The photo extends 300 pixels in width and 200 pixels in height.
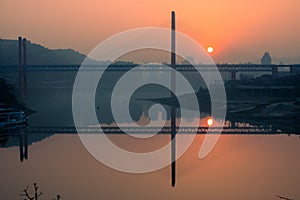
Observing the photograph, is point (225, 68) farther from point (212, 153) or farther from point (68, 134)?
point (212, 153)

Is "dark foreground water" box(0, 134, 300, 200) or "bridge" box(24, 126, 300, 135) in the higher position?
"bridge" box(24, 126, 300, 135)

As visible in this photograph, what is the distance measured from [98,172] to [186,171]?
5.52 ft

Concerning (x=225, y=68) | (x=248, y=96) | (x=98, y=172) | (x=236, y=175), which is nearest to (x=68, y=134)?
(x=98, y=172)

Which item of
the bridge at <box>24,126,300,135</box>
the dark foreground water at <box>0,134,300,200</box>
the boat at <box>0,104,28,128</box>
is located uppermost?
the boat at <box>0,104,28,128</box>

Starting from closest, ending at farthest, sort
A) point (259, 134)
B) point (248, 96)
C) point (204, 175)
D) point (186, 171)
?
point (204, 175), point (186, 171), point (259, 134), point (248, 96)

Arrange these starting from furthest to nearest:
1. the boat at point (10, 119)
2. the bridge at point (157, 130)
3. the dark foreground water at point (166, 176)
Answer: the boat at point (10, 119)
the bridge at point (157, 130)
the dark foreground water at point (166, 176)

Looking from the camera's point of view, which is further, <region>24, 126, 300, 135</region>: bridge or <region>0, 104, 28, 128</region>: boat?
<region>0, 104, 28, 128</region>: boat

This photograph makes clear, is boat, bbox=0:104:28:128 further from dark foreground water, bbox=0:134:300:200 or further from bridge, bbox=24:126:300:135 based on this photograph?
dark foreground water, bbox=0:134:300:200

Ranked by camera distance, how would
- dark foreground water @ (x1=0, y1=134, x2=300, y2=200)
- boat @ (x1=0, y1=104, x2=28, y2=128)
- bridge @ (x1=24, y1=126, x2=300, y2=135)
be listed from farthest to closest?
boat @ (x1=0, y1=104, x2=28, y2=128)
bridge @ (x1=24, y1=126, x2=300, y2=135)
dark foreground water @ (x1=0, y1=134, x2=300, y2=200)

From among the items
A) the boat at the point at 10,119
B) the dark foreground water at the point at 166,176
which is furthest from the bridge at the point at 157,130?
the dark foreground water at the point at 166,176

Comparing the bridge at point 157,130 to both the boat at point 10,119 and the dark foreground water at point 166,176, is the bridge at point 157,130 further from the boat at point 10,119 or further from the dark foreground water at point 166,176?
the dark foreground water at point 166,176

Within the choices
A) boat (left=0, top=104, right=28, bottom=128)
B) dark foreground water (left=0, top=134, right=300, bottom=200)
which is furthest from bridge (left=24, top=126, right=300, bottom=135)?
dark foreground water (left=0, top=134, right=300, bottom=200)

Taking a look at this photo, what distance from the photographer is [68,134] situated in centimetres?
1753

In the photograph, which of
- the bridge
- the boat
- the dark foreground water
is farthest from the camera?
the boat
